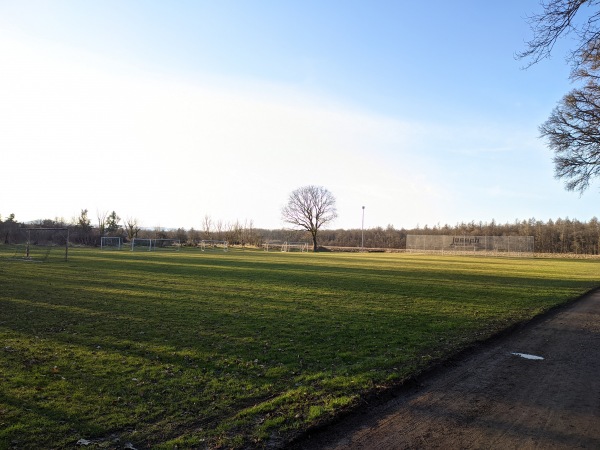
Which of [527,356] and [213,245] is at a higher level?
[213,245]

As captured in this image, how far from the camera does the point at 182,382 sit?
5852 millimetres

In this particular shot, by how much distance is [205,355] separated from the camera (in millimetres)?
7219

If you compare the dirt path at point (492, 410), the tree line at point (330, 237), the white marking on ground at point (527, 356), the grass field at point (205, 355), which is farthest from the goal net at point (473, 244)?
the dirt path at point (492, 410)

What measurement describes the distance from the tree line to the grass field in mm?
51358

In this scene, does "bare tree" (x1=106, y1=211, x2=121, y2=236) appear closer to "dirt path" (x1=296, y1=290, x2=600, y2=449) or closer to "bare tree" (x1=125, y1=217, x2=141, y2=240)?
"bare tree" (x1=125, y1=217, x2=141, y2=240)

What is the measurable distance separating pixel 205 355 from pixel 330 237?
11612 centimetres

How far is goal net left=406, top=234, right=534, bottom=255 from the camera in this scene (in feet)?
217

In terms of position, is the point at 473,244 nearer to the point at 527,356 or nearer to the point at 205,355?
the point at 527,356

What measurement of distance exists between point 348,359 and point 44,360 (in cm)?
513

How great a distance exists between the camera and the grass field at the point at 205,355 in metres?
4.52

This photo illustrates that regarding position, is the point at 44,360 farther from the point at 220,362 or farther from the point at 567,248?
the point at 567,248

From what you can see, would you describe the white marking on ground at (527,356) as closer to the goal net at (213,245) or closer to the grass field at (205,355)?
the grass field at (205,355)

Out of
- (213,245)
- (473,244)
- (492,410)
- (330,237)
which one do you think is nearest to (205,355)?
(492,410)

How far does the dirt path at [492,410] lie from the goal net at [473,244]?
6593cm
